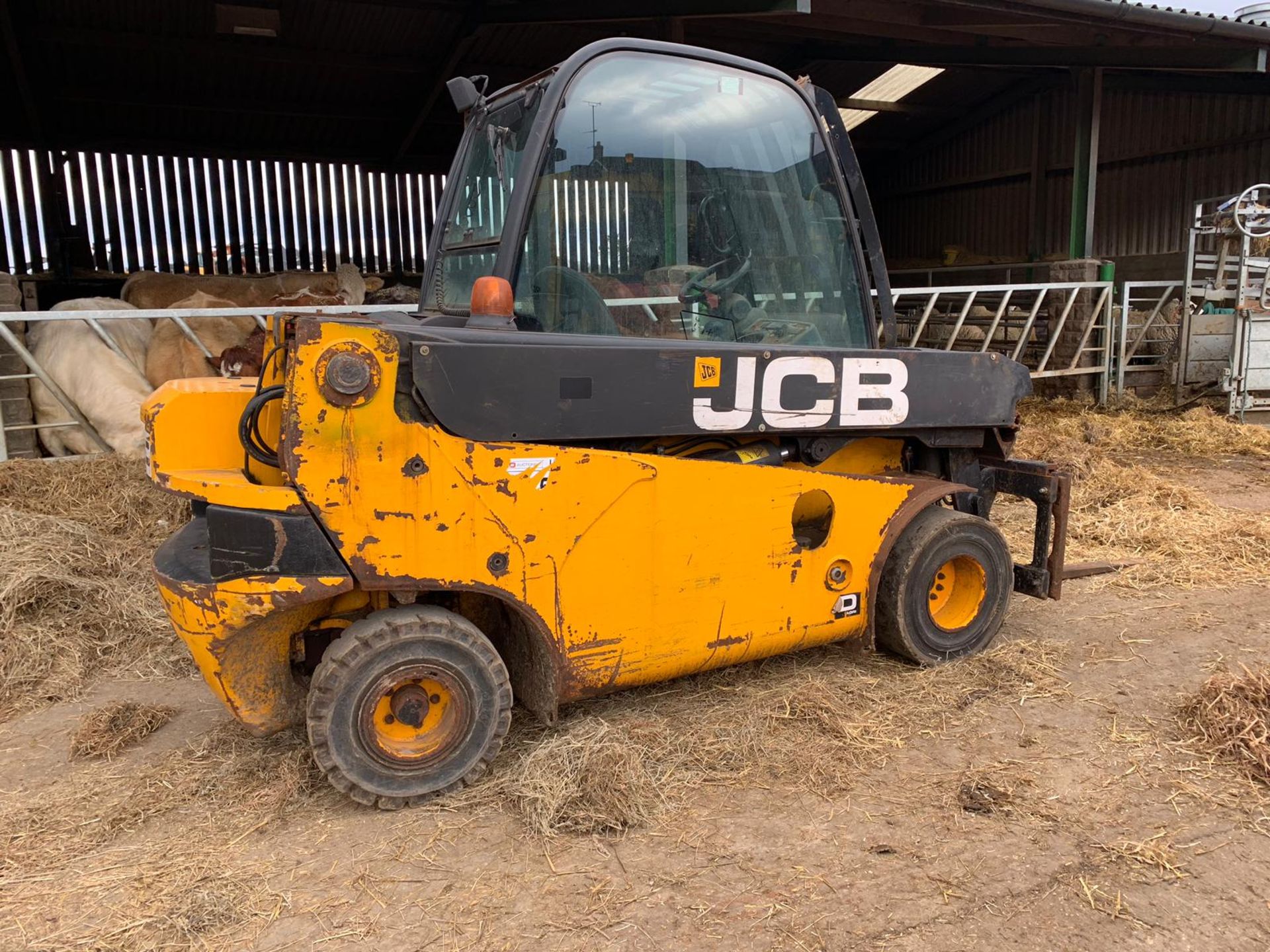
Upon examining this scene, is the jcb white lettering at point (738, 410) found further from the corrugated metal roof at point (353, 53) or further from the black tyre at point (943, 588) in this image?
the corrugated metal roof at point (353, 53)

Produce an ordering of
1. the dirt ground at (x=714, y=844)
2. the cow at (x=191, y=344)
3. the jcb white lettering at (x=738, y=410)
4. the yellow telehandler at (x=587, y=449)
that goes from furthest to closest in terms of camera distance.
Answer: the cow at (x=191, y=344)
the jcb white lettering at (x=738, y=410)
the yellow telehandler at (x=587, y=449)
the dirt ground at (x=714, y=844)

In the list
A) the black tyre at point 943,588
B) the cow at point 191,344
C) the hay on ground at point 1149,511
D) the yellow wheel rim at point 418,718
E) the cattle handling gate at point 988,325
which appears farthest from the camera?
the cow at point 191,344

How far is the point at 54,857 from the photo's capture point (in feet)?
9.13

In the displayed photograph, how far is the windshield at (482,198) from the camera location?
347 centimetres

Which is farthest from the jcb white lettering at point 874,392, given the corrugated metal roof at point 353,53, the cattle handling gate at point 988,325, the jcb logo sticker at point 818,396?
the corrugated metal roof at point 353,53

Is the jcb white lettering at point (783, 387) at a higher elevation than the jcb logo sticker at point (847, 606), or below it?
higher

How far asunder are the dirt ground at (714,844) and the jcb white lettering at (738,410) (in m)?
1.13

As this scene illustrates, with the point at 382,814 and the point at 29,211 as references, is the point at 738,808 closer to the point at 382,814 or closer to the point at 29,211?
the point at 382,814

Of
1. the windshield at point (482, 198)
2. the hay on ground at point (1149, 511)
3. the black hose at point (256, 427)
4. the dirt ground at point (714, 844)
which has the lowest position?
the dirt ground at point (714, 844)

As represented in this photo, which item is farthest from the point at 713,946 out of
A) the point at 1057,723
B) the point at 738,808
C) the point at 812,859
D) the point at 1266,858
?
the point at 1057,723

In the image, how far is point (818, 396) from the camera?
3.58 m

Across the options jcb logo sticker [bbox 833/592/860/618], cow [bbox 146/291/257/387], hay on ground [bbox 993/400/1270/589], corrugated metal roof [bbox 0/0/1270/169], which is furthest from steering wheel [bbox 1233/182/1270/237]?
cow [bbox 146/291/257/387]

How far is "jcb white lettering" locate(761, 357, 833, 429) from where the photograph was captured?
347 centimetres

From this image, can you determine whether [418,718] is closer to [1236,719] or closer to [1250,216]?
[1236,719]
